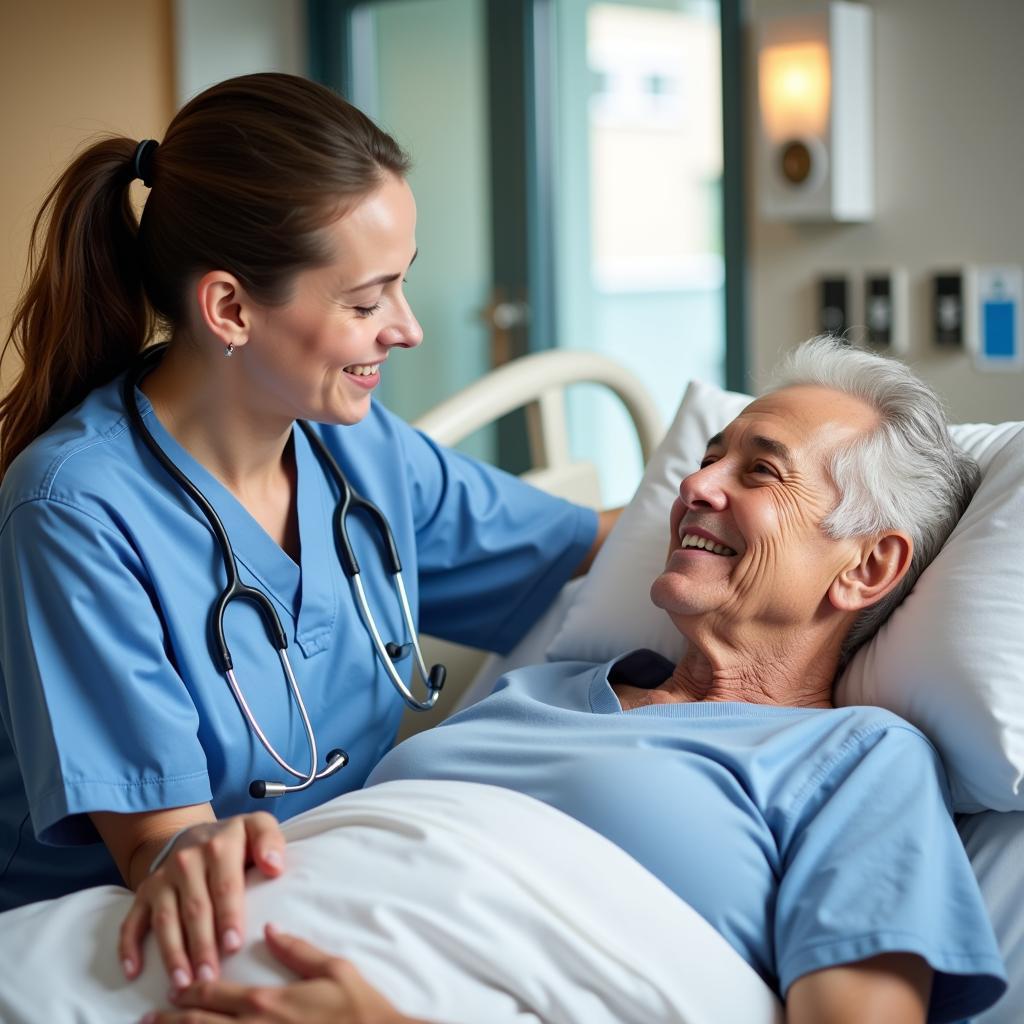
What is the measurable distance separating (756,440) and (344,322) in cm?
46

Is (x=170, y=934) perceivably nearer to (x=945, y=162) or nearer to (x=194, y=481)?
(x=194, y=481)

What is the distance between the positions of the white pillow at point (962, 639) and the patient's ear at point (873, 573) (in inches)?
1.3

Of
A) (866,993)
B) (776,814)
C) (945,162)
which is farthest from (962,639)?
(945,162)

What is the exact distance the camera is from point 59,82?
360 cm

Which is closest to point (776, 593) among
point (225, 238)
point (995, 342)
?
point (225, 238)

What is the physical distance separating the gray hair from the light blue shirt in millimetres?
210

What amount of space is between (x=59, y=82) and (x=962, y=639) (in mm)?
3121

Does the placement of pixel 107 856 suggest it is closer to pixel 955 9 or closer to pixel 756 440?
pixel 756 440

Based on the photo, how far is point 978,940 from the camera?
106 centimetres

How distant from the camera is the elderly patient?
3.51 ft

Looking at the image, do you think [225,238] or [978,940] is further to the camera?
Result: [225,238]

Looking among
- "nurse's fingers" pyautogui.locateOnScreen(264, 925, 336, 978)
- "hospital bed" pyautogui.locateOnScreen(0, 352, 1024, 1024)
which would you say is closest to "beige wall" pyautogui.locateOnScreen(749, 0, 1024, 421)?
"hospital bed" pyautogui.locateOnScreen(0, 352, 1024, 1024)

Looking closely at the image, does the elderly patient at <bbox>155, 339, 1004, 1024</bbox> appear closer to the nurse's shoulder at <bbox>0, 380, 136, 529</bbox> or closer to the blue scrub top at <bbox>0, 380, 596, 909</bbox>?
the blue scrub top at <bbox>0, 380, 596, 909</bbox>

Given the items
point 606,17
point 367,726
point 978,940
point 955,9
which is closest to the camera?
point 978,940
